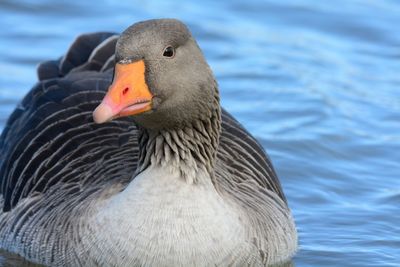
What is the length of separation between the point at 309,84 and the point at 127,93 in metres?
7.79

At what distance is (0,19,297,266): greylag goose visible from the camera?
9.52 m

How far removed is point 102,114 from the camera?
8906 mm

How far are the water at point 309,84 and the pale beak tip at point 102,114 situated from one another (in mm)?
2865

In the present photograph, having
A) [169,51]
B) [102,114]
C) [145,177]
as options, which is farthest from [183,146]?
[102,114]

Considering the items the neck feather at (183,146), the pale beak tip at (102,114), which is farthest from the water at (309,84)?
the pale beak tip at (102,114)

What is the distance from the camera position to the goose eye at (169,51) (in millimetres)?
9528

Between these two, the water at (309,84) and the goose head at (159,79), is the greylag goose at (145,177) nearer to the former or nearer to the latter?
the goose head at (159,79)

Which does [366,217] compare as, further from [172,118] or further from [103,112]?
[103,112]

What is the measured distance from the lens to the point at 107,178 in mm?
10508

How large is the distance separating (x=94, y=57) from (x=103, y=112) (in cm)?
378

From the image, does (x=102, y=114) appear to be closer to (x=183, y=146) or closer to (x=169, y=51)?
(x=169, y=51)

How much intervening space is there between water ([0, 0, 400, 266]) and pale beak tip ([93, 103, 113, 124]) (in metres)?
2.86

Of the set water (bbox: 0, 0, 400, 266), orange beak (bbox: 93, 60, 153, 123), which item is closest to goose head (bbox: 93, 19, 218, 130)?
orange beak (bbox: 93, 60, 153, 123)

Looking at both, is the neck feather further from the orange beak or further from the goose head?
the orange beak
